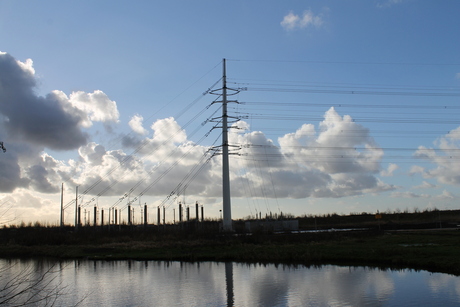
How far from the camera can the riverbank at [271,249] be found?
32.4 m

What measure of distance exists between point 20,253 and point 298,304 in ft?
147

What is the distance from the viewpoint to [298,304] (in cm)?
2078

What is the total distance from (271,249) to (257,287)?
16.0m

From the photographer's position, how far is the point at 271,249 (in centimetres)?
4116

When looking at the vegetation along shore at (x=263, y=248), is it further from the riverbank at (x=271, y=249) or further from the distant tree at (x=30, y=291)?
the distant tree at (x=30, y=291)

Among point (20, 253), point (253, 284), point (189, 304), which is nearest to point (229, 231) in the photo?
point (20, 253)

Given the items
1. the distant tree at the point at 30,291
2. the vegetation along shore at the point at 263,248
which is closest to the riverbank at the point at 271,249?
the vegetation along shore at the point at 263,248

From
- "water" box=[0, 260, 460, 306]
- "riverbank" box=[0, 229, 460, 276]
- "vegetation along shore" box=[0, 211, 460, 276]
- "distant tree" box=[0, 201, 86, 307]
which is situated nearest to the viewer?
"distant tree" box=[0, 201, 86, 307]

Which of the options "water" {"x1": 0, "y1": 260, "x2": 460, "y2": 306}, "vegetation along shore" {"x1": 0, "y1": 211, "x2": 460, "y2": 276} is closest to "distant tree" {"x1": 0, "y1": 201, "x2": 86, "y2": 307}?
"water" {"x1": 0, "y1": 260, "x2": 460, "y2": 306}

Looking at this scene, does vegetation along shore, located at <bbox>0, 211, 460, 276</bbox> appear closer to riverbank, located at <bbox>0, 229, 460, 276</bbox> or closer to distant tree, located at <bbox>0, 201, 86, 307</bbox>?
riverbank, located at <bbox>0, 229, 460, 276</bbox>

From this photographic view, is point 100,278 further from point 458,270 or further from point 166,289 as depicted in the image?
point 458,270

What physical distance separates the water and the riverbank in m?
2.80

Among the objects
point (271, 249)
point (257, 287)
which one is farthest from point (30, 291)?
point (271, 249)

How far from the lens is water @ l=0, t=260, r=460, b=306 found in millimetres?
21609
